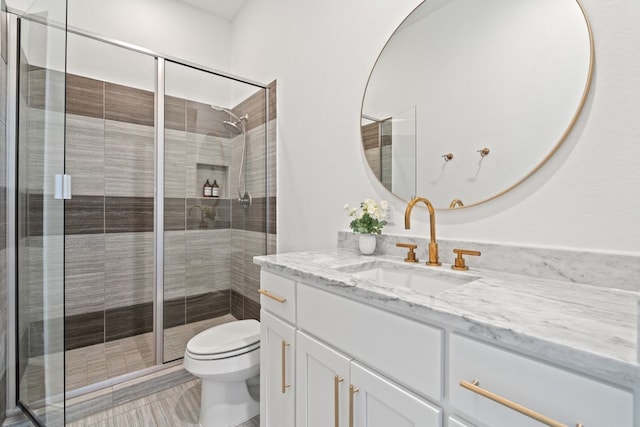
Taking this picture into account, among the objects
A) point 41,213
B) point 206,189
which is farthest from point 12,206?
point 206,189

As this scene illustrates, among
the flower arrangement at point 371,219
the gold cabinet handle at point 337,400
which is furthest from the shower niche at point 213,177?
the gold cabinet handle at point 337,400

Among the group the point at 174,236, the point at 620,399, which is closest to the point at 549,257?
the point at 620,399

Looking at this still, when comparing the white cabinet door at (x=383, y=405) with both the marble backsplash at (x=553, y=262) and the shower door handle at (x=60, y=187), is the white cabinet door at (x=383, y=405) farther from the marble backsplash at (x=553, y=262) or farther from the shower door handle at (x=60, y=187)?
the shower door handle at (x=60, y=187)

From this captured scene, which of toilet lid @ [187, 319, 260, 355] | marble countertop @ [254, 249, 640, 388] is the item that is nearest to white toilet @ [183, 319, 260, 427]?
toilet lid @ [187, 319, 260, 355]

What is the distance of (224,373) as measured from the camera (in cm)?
146

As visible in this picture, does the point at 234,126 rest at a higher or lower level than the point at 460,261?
higher

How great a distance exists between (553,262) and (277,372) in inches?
41.9

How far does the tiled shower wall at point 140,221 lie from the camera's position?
6.66ft

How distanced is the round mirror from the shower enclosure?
1.13 meters

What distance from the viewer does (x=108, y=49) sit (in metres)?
2.25

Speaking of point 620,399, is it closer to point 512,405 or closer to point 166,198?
point 512,405

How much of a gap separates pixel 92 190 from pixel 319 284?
2034mm

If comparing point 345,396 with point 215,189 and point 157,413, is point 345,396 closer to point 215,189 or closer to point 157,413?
point 157,413

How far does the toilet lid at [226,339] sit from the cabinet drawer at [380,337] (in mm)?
683
